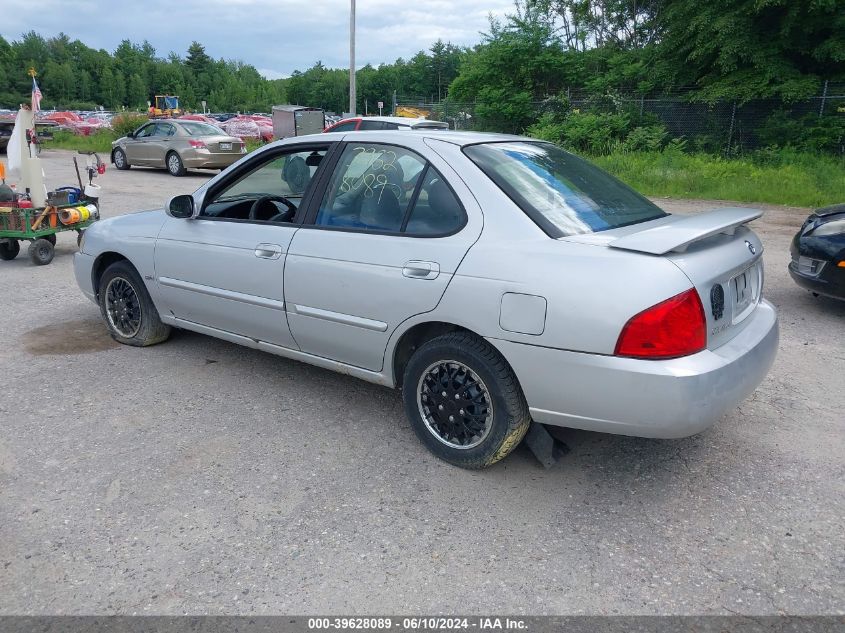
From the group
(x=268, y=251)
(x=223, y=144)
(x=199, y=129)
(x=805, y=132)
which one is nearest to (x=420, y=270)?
(x=268, y=251)

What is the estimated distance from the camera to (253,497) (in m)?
3.19

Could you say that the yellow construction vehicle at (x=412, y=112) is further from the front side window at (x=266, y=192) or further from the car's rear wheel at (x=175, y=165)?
the front side window at (x=266, y=192)

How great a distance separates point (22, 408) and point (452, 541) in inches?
113

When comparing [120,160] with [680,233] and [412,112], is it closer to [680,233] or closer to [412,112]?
[412,112]

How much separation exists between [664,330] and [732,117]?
18937 millimetres

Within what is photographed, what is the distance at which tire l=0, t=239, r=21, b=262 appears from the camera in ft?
28.6

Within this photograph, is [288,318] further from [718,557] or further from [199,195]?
[718,557]

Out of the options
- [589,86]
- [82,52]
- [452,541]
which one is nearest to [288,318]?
[452,541]

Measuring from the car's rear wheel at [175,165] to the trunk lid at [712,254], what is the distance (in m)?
18.1

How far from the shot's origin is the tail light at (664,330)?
2738mm

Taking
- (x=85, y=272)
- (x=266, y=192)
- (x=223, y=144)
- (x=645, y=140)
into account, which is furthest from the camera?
(x=645, y=140)

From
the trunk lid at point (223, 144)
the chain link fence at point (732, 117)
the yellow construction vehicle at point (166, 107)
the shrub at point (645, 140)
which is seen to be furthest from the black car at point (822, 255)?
the yellow construction vehicle at point (166, 107)

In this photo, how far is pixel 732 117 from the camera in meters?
19.1

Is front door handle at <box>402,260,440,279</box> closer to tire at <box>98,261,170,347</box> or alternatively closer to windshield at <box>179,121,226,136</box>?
tire at <box>98,261,170,347</box>
